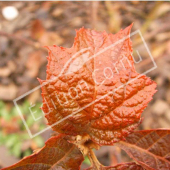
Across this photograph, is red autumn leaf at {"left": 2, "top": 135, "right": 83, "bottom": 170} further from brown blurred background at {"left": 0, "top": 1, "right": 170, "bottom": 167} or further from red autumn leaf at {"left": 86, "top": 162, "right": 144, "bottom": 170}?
brown blurred background at {"left": 0, "top": 1, "right": 170, "bottom": 167}

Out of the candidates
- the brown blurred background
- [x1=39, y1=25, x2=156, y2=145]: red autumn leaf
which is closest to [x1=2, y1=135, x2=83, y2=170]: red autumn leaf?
[x1=39, y1=25, x2=156, y2=145]: red autumn leaf

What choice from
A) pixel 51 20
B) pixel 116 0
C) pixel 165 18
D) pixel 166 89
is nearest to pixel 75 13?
pixel 51 20

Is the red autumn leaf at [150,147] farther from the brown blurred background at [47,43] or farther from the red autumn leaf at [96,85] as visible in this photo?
the brown blurred background at [47,43]

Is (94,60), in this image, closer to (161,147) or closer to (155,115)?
(161,147)

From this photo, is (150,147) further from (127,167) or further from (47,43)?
(47,43)

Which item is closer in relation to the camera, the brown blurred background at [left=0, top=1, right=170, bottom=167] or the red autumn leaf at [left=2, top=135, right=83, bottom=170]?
the red autumn leaf at [left=2, top=135, right=83, bottom=170]

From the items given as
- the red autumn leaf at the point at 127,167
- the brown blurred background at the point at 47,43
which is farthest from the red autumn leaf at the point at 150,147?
the brown blurred background at the point at 47,43
